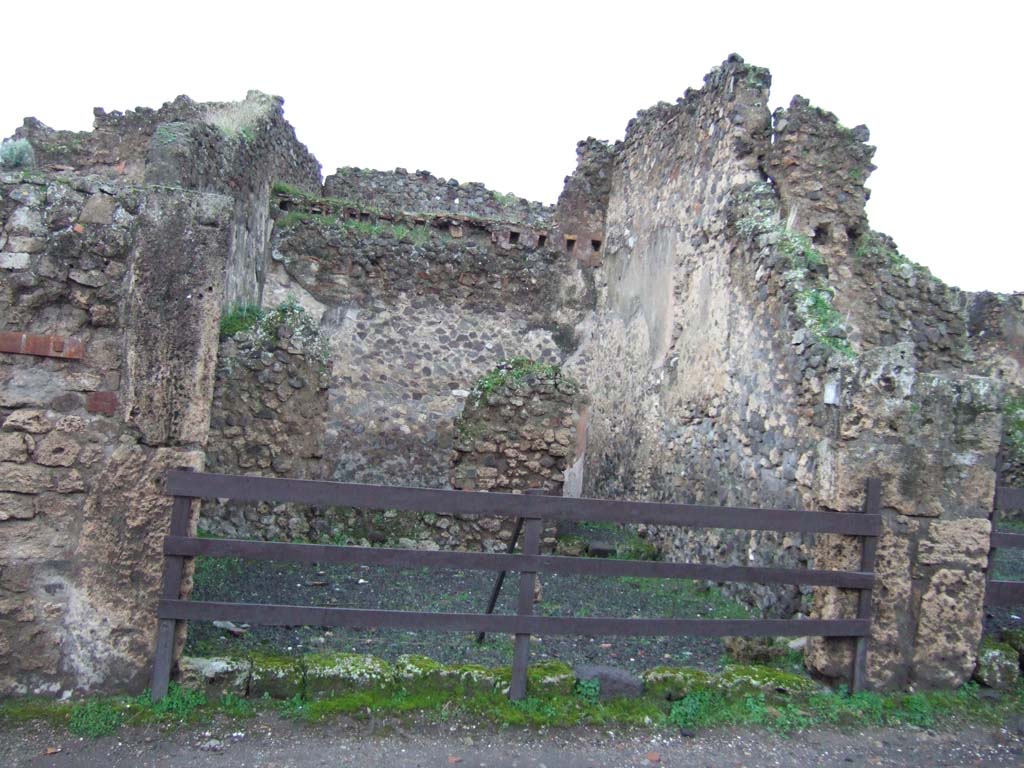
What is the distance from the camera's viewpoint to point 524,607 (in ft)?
12.8

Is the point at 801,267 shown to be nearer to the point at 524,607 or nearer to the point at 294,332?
the point at 524,607

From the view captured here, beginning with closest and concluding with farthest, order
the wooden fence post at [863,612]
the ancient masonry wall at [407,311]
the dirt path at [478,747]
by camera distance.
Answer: the dirt path at [478,747] < the wooden fence post at [863,612] < the ancient masonry wall at [407,311]

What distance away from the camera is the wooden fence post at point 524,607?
387 centimetres

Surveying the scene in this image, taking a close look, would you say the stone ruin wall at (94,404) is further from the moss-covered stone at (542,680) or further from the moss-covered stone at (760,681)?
the moss-covered stone at (760,681)

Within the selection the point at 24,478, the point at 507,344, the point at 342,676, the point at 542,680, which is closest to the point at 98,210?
the point at 24,478

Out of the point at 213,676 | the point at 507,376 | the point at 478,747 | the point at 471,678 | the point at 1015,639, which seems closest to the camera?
the point at 478,747

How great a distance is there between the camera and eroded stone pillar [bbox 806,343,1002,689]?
442 centimetres

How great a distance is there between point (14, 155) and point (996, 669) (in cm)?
660

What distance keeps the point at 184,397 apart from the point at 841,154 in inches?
274

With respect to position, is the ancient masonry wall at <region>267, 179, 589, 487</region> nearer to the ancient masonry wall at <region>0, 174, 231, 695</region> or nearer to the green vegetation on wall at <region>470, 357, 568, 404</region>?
the green vegetation on wall at <region>470, 357, 568, 404</region>

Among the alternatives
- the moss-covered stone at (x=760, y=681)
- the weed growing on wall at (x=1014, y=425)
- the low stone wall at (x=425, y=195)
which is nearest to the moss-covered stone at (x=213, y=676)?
the moss-covered stone at (x=760, y=681)

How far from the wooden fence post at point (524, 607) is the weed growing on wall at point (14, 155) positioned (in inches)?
139

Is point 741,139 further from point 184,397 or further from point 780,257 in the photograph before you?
point 184,397

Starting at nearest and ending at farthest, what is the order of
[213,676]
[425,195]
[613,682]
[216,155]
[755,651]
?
[213,676], [613,682], [755,651], [216,155], [425,195]
